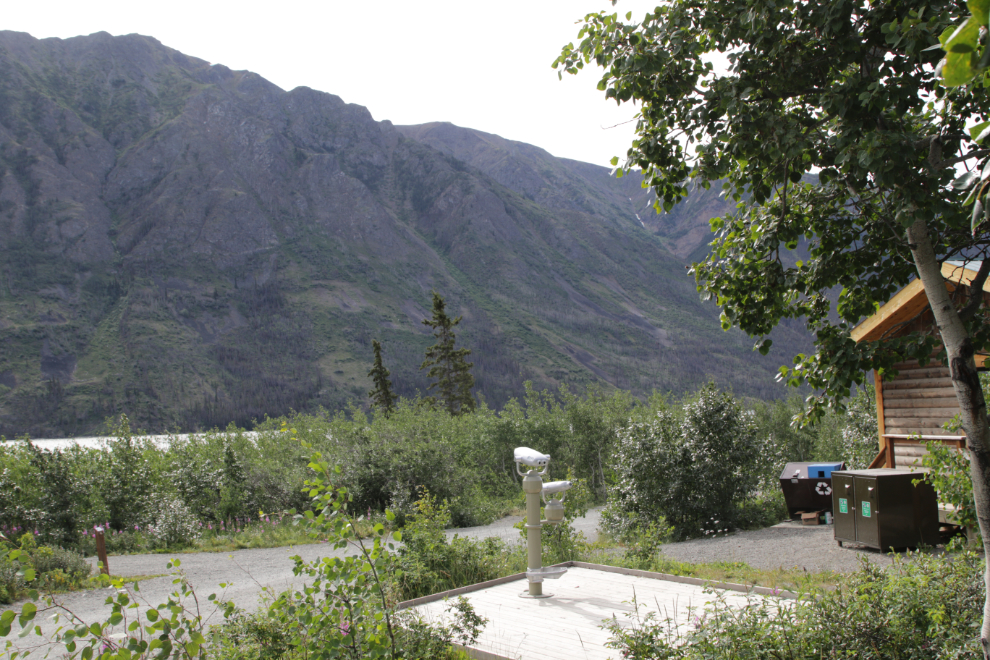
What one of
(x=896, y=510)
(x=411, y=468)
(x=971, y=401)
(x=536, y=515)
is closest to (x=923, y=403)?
(x=896, y=510)

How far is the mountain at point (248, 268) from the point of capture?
337 ft

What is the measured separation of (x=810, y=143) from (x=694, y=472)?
32.6 feet

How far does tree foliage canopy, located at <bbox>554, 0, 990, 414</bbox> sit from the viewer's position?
10.2 ft

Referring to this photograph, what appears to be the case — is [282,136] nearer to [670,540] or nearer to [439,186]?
[439,186]

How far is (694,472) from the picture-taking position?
12.2 metres

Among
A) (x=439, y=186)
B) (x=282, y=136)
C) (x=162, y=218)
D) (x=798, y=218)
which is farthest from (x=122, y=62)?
(x=798, y=218)

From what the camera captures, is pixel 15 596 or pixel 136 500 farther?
pixel 136 500

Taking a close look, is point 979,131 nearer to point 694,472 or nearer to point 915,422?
point 915,422

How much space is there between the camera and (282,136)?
165000 millimetres

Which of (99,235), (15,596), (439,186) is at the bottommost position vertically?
(15,596)

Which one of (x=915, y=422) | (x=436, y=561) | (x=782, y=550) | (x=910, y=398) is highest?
(x=910, y=398)

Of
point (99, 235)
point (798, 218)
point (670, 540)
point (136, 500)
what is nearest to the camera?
point (798, 218)

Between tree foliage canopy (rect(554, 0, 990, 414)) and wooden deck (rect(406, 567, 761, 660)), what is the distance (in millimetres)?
2042

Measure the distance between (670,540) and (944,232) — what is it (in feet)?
30.8
